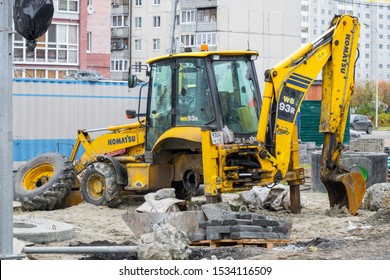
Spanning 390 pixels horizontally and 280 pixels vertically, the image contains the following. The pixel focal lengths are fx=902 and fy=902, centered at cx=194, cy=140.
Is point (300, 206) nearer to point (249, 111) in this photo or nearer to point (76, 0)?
point (249, 111)

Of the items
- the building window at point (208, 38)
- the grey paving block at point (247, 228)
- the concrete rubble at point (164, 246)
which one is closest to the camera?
the concrete rubble at point (164, 246)

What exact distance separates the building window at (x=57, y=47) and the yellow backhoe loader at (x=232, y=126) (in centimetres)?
3571

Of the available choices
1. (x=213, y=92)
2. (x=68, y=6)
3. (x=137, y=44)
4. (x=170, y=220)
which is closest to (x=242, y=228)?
(x=170, y=220)

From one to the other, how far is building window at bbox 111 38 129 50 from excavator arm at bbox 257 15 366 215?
65.7 m

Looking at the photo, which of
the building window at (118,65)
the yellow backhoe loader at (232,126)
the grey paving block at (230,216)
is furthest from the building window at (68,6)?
the grey paving block at (230,216)

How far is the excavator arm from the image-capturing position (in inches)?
595

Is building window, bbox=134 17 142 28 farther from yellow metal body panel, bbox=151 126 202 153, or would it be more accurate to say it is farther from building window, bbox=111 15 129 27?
yellow metal body panel, bbox=151 126 202 153

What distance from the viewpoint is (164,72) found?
16203 millimetres

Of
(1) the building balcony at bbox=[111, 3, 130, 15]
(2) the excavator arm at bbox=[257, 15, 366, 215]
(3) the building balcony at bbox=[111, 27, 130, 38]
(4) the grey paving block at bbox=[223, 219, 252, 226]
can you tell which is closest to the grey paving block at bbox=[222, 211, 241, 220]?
(4) the grey paving block at bbox=[223, 219, 252, 226]

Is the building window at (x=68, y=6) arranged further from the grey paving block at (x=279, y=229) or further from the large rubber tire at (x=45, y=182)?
the grey paving block at (x=279, y=229)

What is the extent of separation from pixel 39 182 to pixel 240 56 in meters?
5.38

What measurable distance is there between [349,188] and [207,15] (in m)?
58.0

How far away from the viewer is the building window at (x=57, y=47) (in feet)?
171

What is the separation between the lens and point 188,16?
250 ft
